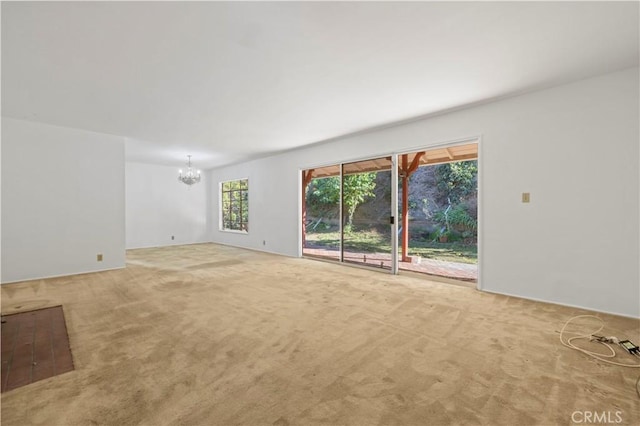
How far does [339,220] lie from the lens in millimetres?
5898

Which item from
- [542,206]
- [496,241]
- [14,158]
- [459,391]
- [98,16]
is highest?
[98,16]

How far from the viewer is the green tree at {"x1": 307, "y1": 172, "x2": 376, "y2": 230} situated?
17.8ft

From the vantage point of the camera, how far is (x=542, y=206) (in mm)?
3352

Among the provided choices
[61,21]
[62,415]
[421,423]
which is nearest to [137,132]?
[61,21]

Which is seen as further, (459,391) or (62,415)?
(459,391)

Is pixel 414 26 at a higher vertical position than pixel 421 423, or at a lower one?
higher

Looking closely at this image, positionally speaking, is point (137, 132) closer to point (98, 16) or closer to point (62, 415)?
point (98, 16)

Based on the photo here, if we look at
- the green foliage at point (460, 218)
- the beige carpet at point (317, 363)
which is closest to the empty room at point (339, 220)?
the beige carpet at point (317, 363)

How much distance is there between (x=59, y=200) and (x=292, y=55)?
514 cm

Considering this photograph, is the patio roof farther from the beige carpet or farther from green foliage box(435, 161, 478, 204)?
green foliage box(435, 161, 478, 204)

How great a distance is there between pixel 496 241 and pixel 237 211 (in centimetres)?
764

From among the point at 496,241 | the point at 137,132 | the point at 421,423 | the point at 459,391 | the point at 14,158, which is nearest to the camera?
the point at 421,423

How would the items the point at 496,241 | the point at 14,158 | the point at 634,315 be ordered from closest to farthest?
the point at 634,315
the point at 496,241
the point at 14,158

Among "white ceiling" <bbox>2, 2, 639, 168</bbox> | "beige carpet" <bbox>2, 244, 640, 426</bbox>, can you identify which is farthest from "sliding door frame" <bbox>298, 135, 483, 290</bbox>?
"beige carpet" <bbox>2, 244, 640, 426</bbox>
